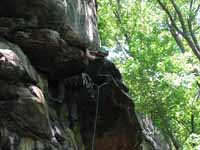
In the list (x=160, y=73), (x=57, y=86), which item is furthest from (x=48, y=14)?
(x=160, y=73)

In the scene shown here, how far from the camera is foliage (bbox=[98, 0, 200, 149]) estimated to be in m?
17.5

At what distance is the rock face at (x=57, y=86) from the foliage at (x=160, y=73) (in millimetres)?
7802

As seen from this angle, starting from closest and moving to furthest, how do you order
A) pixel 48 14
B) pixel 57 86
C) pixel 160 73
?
pixel 48 14, pixel 57 86, pixel 160 73

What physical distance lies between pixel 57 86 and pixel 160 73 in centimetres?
1079

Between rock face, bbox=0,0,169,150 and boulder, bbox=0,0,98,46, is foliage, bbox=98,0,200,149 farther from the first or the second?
boulder, bbox=0,0,98,46

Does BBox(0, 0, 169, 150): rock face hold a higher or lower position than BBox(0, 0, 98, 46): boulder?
lower

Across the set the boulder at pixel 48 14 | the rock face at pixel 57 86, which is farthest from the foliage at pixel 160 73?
the boulder at pixel 48 14

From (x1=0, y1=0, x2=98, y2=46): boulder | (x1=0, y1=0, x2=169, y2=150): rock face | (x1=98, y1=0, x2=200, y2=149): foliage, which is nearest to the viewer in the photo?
(x1=0, y1=0, x2=169, y2=150): rock face

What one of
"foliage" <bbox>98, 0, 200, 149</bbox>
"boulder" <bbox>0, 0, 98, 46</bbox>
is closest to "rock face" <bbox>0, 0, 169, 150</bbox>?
"boulder" <bbox>0, 0, 98, 46</bbox>

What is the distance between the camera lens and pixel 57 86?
8008mm

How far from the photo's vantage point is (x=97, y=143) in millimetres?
8562

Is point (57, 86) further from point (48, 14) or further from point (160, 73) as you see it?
point (160, 73)

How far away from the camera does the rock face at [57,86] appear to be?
617cm

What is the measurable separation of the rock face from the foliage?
7.80 meters
